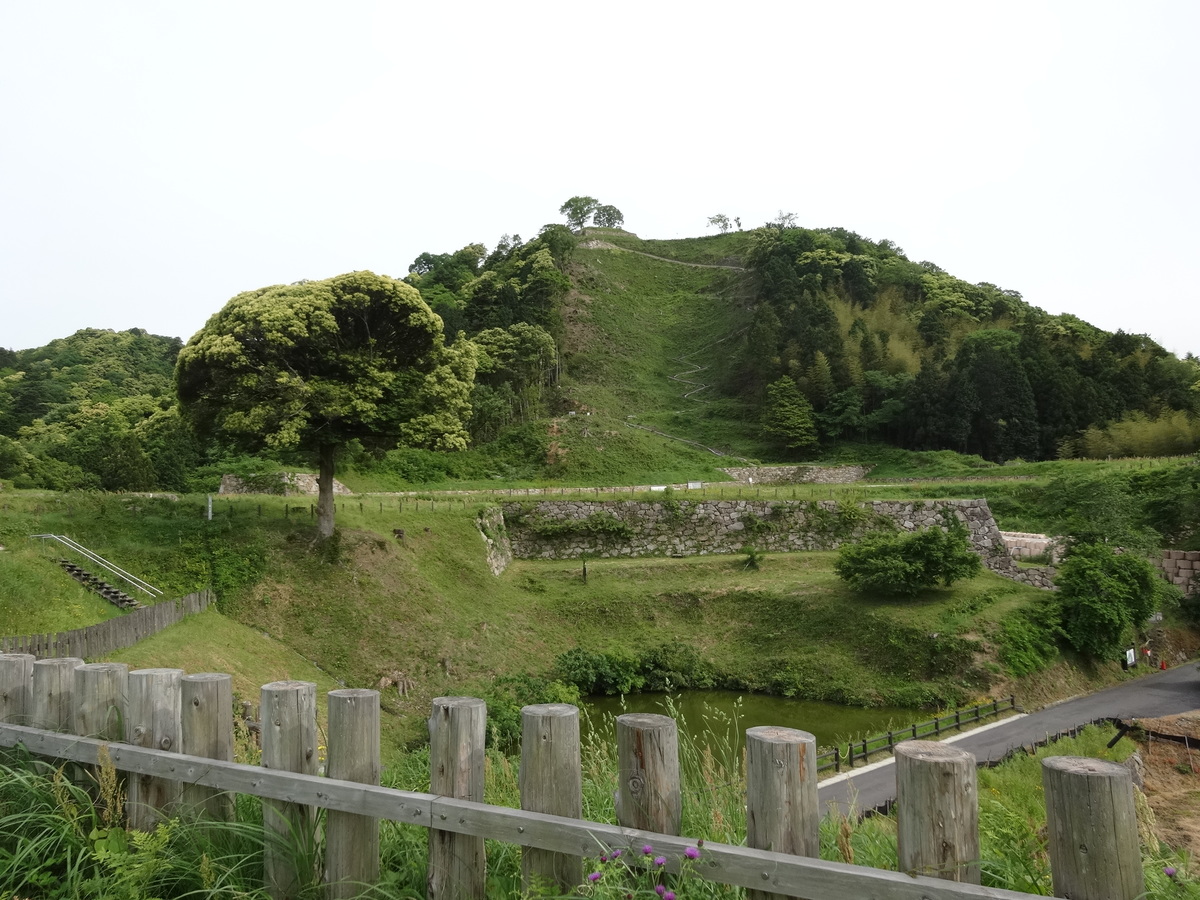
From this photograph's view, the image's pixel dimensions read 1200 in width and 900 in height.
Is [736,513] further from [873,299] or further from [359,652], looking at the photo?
[873,299]

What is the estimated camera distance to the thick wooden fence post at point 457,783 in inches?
109

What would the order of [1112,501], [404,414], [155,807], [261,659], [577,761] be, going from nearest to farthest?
1. [577,761]
2. [155,807]
3. [261,659]
4. [404,414]
5. [1112,501]

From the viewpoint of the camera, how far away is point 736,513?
2978cm

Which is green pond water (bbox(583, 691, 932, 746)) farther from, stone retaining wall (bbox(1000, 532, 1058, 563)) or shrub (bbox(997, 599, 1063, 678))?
stone retaining wall (bbox(1000, 532, 1058, 563))

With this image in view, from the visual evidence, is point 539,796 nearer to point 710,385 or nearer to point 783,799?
point 783,799

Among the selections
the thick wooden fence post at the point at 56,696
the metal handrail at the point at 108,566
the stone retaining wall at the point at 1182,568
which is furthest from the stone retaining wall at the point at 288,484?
the stone retaining wall at the point at 1182,568

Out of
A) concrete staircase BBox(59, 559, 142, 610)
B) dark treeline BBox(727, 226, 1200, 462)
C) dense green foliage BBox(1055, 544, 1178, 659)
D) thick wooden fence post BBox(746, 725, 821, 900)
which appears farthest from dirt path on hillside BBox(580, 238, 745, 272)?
thick wooden fence post BBox(746, 725, 821, 900)

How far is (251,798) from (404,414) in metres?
17.2

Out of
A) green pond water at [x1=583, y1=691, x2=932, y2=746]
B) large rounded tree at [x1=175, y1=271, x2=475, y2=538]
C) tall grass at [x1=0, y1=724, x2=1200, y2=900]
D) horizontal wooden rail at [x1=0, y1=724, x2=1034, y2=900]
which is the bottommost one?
green pond water at [x1=583, y1=691, x2=932, y2=746]

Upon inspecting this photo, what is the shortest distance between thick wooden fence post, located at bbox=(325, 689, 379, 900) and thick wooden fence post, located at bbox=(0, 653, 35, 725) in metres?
2.25

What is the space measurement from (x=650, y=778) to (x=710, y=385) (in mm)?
64196

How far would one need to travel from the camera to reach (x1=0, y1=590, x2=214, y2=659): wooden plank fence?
36.9 feet

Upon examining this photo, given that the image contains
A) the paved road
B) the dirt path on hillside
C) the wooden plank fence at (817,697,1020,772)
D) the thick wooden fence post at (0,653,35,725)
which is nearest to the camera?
the thick wooden fence post at (0,653,35,725)

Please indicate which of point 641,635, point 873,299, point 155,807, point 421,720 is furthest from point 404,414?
point 873,299
